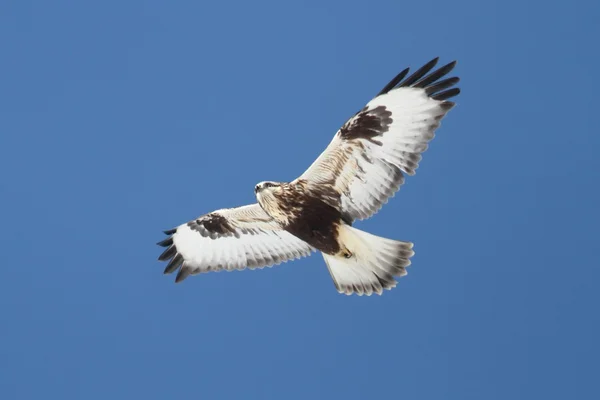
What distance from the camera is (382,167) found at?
7.61m

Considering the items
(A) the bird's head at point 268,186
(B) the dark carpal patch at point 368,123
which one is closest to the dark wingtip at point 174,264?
(A) the bird's head at point 268,186

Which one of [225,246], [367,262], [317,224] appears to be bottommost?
[367,262]

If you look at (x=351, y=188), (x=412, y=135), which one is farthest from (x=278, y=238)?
(x=412, y=135)

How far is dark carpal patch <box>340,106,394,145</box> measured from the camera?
24.7 feet

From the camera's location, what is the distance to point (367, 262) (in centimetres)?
786

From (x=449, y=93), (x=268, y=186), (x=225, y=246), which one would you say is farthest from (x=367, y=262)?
(x=449, y=93)

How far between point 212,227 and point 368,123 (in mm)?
Answer: 1602

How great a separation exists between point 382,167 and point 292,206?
0.68 meters

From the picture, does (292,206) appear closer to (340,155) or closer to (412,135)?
(340,155)

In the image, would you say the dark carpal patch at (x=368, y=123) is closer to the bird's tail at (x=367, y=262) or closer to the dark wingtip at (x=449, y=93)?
the dark wingtip at (x=449, y=93)

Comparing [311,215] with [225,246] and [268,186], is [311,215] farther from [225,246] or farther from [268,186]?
[225,246]

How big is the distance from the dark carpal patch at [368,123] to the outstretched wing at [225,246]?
1.15 meters

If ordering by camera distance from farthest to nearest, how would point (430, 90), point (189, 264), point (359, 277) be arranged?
point (189, 264)
point (359, 277)
point (430, 90)

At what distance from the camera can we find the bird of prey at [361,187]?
7477mm
